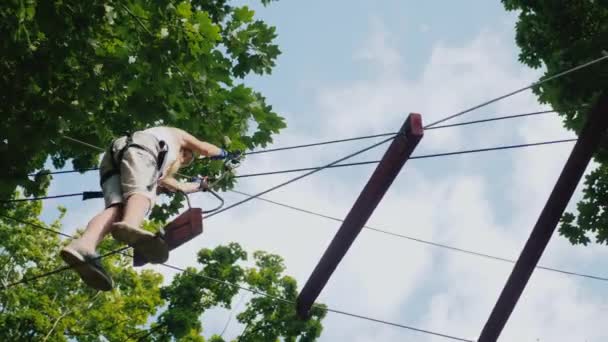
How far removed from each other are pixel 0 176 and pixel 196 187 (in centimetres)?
231

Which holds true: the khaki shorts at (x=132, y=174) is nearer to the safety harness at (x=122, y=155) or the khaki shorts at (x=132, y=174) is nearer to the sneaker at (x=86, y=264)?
the safety harness at (x=122, y=155)

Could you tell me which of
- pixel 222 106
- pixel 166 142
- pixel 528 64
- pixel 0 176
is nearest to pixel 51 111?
pixel 0 176

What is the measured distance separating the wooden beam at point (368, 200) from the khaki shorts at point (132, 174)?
1486mm

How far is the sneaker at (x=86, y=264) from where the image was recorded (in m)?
3.94

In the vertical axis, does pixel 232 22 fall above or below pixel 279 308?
below

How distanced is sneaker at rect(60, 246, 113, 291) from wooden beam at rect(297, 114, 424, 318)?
5.91 ft

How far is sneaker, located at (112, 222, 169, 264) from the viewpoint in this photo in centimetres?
406

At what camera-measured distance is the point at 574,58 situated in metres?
8.83

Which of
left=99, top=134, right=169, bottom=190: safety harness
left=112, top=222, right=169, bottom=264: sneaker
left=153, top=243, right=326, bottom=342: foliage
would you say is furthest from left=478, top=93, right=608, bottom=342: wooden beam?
left=153, top=243, right=326, bottom=342: foliage

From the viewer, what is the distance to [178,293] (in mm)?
19625

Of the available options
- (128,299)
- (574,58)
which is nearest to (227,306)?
(128,299)

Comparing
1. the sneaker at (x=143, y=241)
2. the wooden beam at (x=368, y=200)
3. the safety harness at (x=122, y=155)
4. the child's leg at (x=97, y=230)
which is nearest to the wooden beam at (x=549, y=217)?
the wooden beam at (x=368, y=200)

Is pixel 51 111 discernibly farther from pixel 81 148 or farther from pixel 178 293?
pixel 178 293

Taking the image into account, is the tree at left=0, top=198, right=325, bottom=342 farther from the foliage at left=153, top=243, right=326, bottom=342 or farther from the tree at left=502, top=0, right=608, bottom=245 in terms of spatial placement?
the tree at left=502, top=0, right=608, bottom=245
